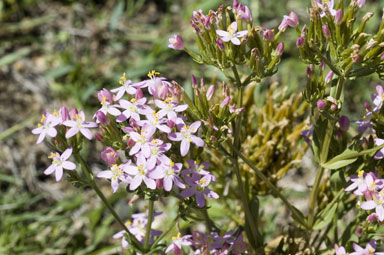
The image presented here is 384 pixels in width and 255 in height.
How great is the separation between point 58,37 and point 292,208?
3713 mm

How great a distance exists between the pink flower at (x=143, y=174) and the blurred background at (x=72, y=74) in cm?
173

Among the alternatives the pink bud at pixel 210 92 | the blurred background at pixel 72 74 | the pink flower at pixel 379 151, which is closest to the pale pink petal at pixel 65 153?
the pink bud at pixel 210 92

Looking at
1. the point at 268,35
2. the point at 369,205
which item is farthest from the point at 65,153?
the point at 369,205

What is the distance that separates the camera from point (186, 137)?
2.14m

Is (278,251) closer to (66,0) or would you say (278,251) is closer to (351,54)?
(351,54)

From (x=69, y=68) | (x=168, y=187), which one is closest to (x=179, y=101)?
(x=168, y=187)

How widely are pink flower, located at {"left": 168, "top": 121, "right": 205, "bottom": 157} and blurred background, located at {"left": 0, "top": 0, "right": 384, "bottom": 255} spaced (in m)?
1.81

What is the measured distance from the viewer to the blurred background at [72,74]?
4.05 m

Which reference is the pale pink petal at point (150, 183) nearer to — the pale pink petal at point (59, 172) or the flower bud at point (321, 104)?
the pale pink petal at point (59, 172)

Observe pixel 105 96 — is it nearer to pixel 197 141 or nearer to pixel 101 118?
pixel 101 118

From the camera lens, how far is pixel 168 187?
6.89 feet

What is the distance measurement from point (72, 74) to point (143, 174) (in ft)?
9.96

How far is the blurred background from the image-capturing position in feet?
13.3

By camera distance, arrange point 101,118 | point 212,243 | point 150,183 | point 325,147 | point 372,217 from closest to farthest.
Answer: point 150,183 → point 101,118 → point 372,217 → point 325,147 → point 212,243
